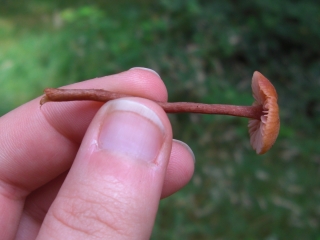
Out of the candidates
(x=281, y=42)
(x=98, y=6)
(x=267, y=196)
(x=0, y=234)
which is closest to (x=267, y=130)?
(x=0, y=234)

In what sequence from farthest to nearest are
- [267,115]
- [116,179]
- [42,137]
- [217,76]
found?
[217,76] < [42,137] < [267,115] < [116,179]

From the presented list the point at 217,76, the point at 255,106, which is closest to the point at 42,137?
the point at 255,106

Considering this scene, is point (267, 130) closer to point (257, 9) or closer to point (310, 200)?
point (310, 200)

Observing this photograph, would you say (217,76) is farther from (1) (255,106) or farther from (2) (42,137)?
(2) (42,137)

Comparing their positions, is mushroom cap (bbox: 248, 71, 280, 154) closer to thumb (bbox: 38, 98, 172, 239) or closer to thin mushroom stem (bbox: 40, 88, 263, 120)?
thin mushroom stem (bbox: 40, 88, 263, 120)

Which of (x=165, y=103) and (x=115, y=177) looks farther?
(x=165, y=103)

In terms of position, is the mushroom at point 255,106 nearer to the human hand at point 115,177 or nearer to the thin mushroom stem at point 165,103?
the thin mushroom stem at point 165,103

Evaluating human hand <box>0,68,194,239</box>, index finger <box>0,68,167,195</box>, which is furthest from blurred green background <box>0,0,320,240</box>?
human hand <box>0,68,194,239</box>
